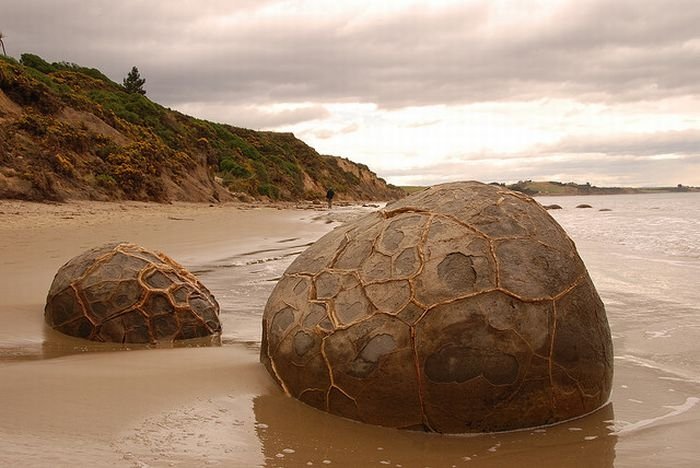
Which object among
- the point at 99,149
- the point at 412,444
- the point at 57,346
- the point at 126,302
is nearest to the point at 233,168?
the point at 99,149

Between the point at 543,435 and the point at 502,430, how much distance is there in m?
0.18

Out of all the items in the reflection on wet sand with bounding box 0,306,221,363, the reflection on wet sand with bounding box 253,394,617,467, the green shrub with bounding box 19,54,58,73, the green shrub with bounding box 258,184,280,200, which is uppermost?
the green shrub with bounding box 19,54,58,73

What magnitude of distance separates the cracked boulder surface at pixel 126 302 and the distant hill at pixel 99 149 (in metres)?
9.51

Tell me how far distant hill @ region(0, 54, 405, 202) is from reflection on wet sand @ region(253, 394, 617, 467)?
12.0 meters

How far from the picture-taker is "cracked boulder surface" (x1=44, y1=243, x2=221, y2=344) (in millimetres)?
4406

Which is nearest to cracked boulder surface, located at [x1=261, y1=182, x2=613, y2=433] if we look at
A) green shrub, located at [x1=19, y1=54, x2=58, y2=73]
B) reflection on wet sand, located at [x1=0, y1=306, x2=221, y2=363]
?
reflection on wet sand, located at [x1=0, y1=306, x2=221, y2=363]

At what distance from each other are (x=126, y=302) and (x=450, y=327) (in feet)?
8.35

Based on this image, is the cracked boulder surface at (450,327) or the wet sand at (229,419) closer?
the wet sand at (229,419)

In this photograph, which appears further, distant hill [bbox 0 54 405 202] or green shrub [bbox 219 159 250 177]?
green shrub [bbox 219 159 250 177]

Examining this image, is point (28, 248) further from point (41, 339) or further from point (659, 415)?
point (659, 415)

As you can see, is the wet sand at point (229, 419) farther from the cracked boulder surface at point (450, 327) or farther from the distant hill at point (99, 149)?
the distant hill at point (99, 149)

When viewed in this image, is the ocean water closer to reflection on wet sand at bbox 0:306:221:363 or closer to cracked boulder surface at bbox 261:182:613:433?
cracked boulder surface at bbox 261:182:613:433

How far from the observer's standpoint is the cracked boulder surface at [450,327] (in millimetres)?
2826

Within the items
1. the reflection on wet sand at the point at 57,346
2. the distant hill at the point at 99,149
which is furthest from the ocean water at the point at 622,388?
the distant hill at the point at 99,149
